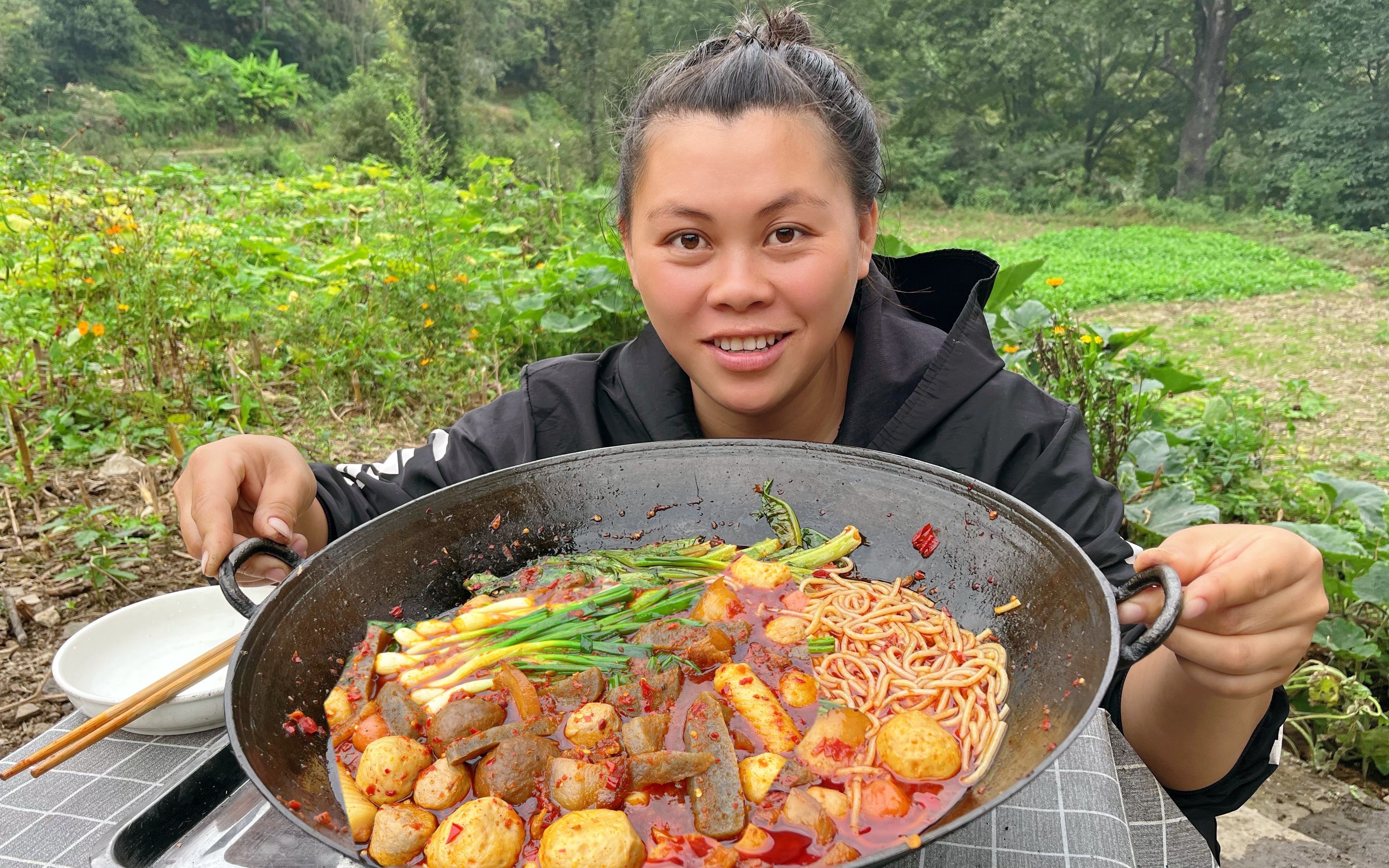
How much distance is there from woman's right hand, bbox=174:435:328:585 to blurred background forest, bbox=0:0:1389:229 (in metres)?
19.3

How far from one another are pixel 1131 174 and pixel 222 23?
39.6 metres

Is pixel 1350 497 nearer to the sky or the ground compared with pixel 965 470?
nearer to the ground

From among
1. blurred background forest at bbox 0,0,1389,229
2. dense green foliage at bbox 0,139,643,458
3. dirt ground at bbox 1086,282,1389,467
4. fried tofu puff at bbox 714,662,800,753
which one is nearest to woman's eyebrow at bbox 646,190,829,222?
fried tofu puff at bbox 714,662,800,753

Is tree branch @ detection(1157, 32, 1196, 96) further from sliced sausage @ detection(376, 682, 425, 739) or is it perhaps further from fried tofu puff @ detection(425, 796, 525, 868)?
fried tofu puff @ detection(425, 796, 525, 868)

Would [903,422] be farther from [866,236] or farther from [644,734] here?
[644,734]

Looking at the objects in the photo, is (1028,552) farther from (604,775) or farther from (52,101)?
(52,101)

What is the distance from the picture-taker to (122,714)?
1568 mm

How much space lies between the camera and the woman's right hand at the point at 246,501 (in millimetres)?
1824

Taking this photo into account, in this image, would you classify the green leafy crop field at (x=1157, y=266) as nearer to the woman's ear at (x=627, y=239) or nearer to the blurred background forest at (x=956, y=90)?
the blurred background forest at (x=956, y=90)

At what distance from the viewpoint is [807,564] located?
81.6 inches

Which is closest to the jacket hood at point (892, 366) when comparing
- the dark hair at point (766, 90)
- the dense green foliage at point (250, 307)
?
the dark hair at point (766, 90)

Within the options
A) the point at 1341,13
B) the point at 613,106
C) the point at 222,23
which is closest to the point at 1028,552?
the point at 613,106

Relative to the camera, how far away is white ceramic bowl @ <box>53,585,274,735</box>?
1.82 metres

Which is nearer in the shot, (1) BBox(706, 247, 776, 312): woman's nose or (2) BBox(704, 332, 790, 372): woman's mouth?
(1) BBox(706, 247, 776, 312): woman's nose
